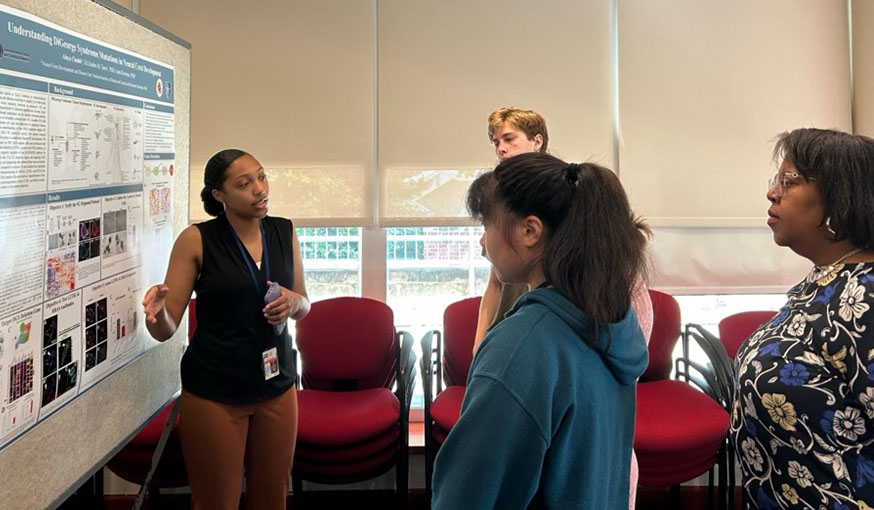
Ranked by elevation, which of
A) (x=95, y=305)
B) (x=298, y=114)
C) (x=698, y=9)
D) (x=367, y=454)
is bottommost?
(x=367, y=454)

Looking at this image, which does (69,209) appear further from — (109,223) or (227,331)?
(227,331)

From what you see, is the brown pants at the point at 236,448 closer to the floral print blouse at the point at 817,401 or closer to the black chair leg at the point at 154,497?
the black chair leg at the point at 154,497

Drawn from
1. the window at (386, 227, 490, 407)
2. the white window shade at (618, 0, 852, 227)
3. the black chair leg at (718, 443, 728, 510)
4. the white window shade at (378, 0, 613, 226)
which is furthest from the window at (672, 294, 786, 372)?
the window at (386, 227, 490, 407)

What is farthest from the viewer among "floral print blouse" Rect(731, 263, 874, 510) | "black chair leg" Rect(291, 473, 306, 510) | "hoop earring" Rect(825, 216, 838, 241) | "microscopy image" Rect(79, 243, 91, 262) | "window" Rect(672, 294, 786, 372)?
"window" Rect(672, 294, 786, 372)

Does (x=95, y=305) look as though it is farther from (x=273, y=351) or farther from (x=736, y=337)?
(x=736, y=337)

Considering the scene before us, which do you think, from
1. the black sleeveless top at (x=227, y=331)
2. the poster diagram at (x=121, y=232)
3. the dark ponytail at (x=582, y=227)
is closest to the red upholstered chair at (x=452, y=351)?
the black sleeveless top at (x=227, y=331)

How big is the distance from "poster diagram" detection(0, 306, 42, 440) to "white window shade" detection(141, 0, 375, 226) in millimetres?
1810

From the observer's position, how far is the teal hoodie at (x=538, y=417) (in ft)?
2.58

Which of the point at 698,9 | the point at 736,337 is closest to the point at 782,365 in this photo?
the point at 736,337

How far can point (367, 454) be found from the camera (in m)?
2.43

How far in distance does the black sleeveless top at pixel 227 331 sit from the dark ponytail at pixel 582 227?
3.95 feet

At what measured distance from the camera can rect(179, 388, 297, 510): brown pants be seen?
5.98 ft

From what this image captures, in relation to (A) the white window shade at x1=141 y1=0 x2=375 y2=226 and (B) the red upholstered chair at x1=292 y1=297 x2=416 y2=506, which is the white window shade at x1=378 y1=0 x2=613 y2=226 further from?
(B) the red upholstered chair at x1=292 y1=297 x2=416 y2=506

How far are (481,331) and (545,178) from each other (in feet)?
3.34
